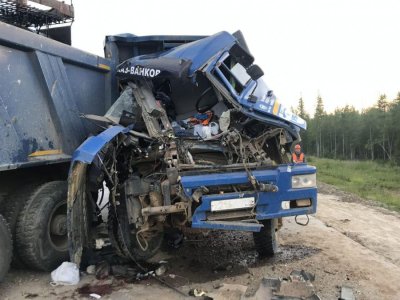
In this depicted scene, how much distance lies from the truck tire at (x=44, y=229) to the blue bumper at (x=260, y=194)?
150 centimetres

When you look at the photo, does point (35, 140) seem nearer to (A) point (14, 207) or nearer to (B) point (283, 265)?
(A) point (14, 207)

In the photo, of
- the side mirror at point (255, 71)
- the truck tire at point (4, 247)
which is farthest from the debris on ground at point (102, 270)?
the side mirror at point (255, 71)

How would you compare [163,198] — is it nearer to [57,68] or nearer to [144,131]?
[144,131]

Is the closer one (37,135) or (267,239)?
(37,135)

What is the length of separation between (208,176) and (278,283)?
1.11 m

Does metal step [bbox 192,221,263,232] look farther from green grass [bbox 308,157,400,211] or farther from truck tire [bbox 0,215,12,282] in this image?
green grass [bbox 308,157,400,211]

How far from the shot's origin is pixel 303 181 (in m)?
4.46

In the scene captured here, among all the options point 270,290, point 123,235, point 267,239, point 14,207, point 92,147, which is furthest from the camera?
point 267,239

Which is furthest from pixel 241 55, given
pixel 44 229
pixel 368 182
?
pixel 368 182

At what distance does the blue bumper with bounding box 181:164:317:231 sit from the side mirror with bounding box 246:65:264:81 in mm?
1208

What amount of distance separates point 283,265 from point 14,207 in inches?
113

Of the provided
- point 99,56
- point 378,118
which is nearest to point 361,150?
point 378,118

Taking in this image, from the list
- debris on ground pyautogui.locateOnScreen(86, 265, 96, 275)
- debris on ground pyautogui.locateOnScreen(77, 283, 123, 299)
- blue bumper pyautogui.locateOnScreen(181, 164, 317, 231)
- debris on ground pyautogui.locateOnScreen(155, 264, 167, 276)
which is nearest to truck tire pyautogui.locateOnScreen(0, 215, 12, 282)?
debris on ground pyautogui.locateOnScreen(77, 283, 123, 299)

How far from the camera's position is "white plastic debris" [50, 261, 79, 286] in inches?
165
